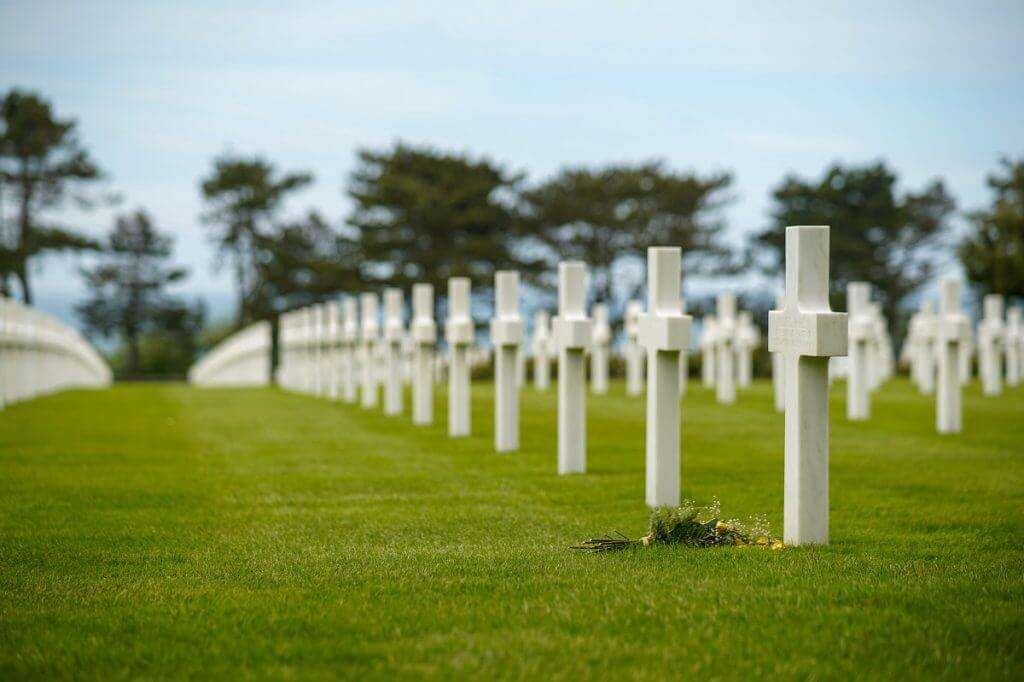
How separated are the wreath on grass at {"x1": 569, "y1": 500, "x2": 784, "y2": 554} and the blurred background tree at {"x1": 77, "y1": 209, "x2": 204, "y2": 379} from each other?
81764mm

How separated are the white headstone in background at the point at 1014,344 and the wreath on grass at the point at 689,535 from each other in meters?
21.5

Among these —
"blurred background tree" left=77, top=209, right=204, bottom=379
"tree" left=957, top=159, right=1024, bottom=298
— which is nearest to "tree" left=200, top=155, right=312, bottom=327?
"blurred background tree" left=77, top=209, right=204, bottom=379

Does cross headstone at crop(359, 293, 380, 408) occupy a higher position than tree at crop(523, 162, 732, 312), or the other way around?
tree at crop(523, 162, 732, 312)

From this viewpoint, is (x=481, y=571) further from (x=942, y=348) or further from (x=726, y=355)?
(x=726, y=355)

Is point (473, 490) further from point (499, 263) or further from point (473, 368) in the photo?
point (499, 263)

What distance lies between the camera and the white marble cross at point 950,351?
15062 mm

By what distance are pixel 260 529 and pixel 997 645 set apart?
4556mm

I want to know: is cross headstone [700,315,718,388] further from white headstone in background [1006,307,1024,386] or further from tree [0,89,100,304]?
tree [0,89,100,304]

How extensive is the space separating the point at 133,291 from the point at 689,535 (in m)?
87.5

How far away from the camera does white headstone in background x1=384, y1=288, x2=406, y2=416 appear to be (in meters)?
18.8

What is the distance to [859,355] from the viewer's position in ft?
57.1

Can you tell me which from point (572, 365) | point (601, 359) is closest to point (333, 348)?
A: point (601, 359)

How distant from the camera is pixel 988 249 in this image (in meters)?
33.9

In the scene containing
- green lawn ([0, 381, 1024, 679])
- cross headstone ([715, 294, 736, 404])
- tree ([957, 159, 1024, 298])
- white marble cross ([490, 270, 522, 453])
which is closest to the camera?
green lawn ([0, 381, 1024, 679])
